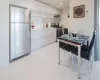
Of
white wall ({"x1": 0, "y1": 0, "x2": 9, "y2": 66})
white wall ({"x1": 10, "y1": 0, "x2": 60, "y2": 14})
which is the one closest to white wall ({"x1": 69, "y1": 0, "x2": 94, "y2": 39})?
white wall ({"x1": 10, "y1": 0, "x2": 60, "y2": 14})

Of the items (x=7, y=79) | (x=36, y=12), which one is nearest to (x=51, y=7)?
(x=36, y=12)

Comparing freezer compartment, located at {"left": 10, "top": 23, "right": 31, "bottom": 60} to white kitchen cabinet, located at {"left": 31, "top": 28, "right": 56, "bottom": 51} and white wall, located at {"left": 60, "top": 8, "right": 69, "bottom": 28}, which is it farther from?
white wall, located at {"left": 60, "top": 8, "right": 69, "bottom": 28}

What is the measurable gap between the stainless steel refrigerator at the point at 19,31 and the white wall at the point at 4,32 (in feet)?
0.83

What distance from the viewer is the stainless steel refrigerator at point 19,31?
3.70 meters

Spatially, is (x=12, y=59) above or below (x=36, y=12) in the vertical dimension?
below

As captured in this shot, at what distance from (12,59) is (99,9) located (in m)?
3.40

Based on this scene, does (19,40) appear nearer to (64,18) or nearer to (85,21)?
(85,21)

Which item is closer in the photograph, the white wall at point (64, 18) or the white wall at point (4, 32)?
the white wall at point (4, 32)

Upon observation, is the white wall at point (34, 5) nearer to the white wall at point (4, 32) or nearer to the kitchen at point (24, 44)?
the kitchen at point (24, 44)

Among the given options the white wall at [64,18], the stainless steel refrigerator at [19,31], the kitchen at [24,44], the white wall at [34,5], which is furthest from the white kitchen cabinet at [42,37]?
the white wall at [64,18]

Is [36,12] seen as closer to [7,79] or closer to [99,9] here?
[99,9]

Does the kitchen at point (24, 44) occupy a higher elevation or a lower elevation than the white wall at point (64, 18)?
lower

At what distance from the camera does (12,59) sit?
3766 mm

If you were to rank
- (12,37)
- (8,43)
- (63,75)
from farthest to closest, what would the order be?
(12,37)
(8,43)
(63,75)
